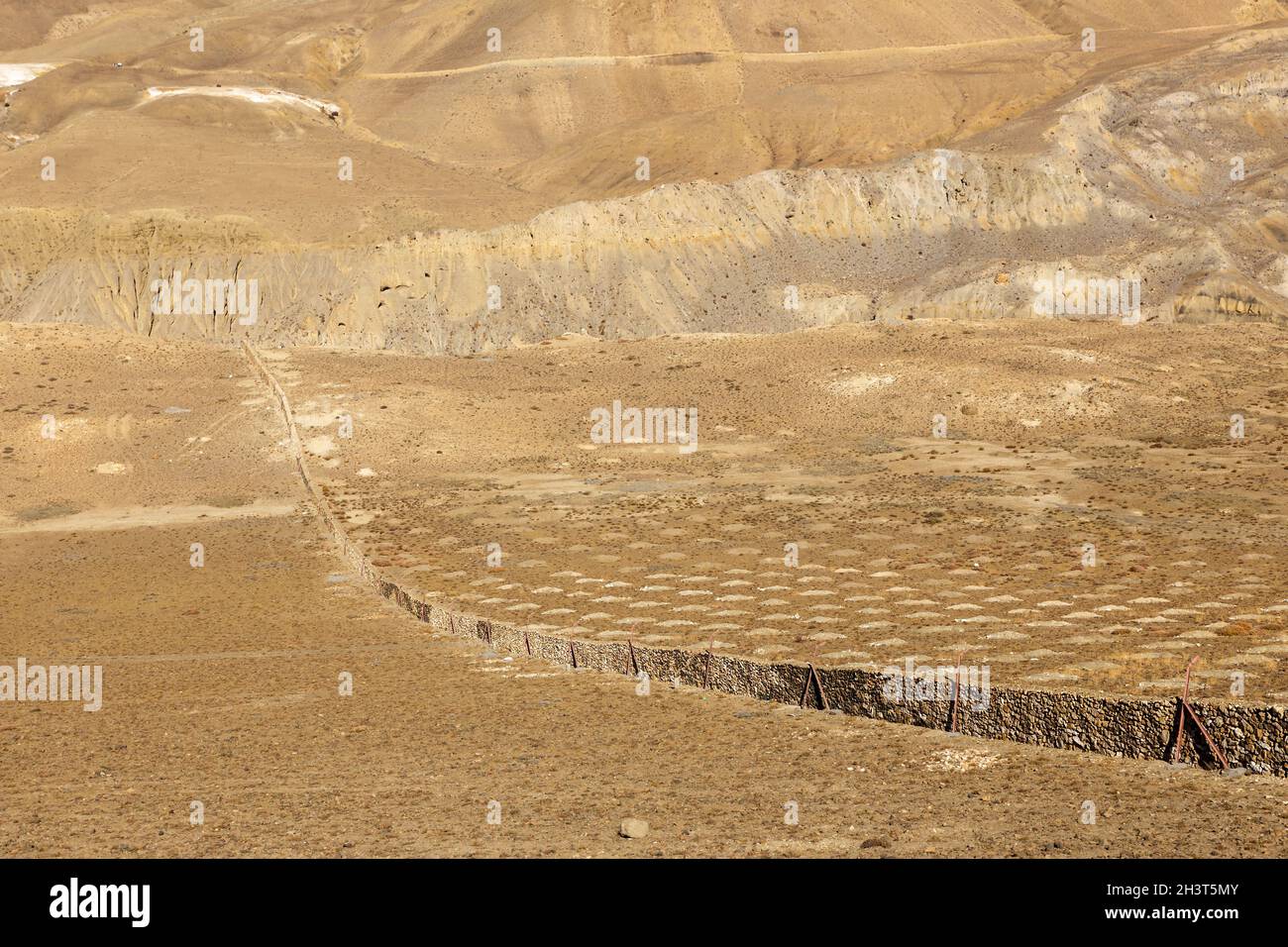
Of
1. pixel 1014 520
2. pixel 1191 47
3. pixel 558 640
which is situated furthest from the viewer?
pixel 1191 47

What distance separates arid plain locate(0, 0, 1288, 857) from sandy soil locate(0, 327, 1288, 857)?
6 cm

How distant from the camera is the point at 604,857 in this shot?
8.48 meters

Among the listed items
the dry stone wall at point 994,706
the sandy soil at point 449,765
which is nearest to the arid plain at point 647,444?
the sandy soil at point 449,765

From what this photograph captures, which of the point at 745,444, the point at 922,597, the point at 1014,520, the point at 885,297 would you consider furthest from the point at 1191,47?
the point at 922,597

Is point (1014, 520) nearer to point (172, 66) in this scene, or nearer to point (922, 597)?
point (922, 597)

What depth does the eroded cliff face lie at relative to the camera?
42.2 m

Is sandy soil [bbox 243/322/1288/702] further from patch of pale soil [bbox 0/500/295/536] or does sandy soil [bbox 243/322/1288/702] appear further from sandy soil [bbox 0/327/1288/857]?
patch of pale soil [bbox 0/500/295/536]

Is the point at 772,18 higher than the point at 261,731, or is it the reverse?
the point at 772,18

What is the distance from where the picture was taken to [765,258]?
149 ft

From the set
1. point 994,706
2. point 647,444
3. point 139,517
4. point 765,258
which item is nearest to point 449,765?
point 994,706

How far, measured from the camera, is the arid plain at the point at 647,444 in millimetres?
10289

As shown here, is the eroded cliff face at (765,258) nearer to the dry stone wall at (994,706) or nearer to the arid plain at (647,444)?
the arid plain at (647,444)
